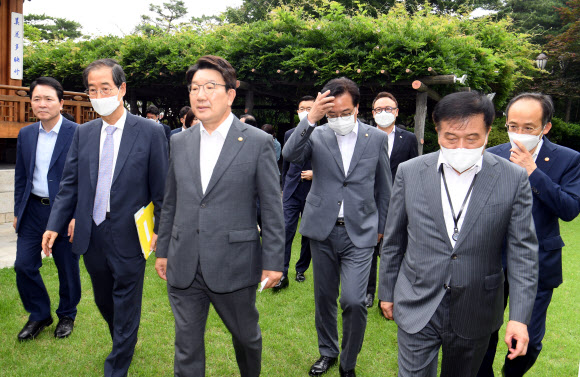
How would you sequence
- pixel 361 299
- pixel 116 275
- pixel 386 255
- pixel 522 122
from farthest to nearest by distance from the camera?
pixel 361 299 < pixel 116 275 < pixel 522 122 < pixel 386 255

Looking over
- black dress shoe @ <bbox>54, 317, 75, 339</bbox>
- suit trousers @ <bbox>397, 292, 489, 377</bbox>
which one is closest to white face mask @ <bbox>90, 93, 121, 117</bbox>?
black dress shoe @ <bbox>54, 317, 75, 339</bbox>

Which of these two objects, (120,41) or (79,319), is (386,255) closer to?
(79,319)

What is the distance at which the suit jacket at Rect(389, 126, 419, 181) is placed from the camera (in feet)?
17.9

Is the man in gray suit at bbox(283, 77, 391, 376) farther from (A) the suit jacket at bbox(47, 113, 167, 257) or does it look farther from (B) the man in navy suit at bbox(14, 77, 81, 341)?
(B) the man in navy suit at bbox(14, 77, 81, 341)

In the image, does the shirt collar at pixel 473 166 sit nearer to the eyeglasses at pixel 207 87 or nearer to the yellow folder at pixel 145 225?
the eyeglasses at pixel 207 87

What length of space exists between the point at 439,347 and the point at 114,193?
2.23 metres

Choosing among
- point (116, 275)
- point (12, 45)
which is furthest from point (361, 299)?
point (12, 45)

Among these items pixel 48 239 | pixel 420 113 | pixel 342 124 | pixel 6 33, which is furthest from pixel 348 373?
pixel 6 33

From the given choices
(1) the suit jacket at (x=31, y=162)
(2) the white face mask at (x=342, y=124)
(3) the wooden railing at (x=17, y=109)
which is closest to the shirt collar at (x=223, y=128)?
(2) the white face mask at (x=342, y=124)

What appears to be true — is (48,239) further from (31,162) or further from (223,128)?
(223,128)

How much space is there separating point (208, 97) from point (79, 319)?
308 cm

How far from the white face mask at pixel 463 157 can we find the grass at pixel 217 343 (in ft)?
6.91

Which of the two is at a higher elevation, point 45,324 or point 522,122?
point 522,122

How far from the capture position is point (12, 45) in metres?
10.8
